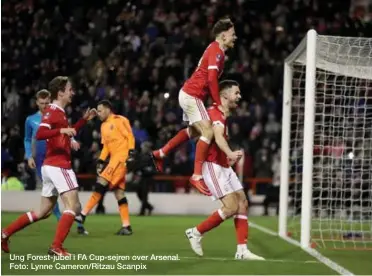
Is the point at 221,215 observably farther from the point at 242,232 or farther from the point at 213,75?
the point at 213,75

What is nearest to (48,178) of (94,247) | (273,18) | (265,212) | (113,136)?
(94,247)

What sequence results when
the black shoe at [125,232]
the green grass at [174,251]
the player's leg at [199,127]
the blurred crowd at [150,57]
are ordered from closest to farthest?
the green grass at [174,251] → the player's leg at [199,127] → the black shoe at [125,232] → the blurred crowd at [150,57]

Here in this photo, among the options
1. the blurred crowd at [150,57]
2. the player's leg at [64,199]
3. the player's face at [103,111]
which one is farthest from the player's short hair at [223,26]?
the blurred crowd at [150,57]

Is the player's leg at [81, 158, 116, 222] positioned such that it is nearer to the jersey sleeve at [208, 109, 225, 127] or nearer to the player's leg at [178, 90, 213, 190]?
the player's leg at [178, 90, 213, 190]

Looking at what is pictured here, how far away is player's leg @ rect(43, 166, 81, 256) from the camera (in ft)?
23.9

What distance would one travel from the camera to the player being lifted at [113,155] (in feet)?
36.3

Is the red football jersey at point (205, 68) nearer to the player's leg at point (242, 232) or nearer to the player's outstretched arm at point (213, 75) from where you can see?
the player's outstretched arm at point (213, 75)

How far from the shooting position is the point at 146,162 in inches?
401

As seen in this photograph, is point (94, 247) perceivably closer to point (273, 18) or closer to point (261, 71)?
point (261, 71)

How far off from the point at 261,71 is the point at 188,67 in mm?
2038

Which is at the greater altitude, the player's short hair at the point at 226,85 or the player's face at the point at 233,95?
the player's short hair at the point at 226,85

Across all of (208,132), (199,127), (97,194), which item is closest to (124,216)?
(97,194)

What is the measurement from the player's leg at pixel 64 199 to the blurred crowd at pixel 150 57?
844cm

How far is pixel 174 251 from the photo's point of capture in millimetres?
8375
